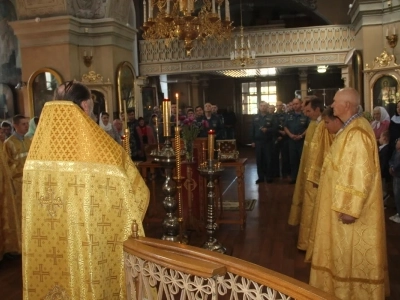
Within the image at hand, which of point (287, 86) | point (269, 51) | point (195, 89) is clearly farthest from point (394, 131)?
point (287, 86)

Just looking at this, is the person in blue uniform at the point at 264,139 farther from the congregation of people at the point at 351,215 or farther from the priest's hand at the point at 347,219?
the priest's hand at the point at 347,219

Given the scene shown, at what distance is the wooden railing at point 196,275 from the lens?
162 centimetres

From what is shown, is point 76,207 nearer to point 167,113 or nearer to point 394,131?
point 167,113

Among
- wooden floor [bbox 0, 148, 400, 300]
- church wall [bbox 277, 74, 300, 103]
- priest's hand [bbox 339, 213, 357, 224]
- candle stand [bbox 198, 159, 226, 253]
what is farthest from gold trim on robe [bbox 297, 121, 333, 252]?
church wall [bbox 277, 74, 300, 103]

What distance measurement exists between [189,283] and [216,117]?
762 cm

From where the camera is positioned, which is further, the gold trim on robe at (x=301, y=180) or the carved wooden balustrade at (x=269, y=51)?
the carved wooden balustrade at (x=269, y=51)

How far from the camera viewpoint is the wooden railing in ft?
5.32

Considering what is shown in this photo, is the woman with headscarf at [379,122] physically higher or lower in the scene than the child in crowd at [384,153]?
higher

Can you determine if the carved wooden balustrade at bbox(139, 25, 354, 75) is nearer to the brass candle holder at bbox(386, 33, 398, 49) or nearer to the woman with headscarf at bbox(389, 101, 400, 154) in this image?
the brass candle holder at bbox(386, 33, 398, 49)

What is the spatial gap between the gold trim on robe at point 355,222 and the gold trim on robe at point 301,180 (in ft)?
5.53

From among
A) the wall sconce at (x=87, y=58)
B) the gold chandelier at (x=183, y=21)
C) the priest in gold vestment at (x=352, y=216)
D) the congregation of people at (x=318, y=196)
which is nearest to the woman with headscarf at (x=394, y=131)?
the congregation of people at (x=318, y=196)

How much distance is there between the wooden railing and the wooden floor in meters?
2.32

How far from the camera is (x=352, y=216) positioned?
2.97 m

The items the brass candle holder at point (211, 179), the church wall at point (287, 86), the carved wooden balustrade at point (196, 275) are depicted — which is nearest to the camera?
the carved wooden balustrade at point (196, 275)
